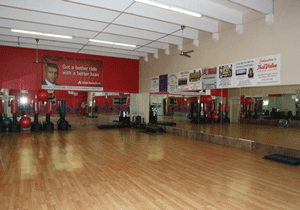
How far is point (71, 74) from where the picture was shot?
30.6 feet

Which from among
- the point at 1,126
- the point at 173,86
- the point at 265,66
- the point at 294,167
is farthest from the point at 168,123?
the point at 1,126

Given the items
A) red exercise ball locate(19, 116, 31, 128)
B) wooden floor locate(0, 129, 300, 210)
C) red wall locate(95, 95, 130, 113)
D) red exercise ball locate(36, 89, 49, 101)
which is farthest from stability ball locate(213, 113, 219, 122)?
red exercise ball locate(19, 116, 31, 128)

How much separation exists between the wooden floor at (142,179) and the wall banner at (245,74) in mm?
1908

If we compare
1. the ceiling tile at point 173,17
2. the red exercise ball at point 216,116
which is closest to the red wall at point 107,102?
the red exercise ball at point 216,116

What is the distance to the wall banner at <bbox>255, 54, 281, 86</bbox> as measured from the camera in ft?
17.0

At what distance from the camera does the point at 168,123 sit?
31.2 ft

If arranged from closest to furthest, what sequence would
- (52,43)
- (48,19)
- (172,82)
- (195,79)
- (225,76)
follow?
(48,19)
(225,76)
(195,79)
(52,43)
(172,82)

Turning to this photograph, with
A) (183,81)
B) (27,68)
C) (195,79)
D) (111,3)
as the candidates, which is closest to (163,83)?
(183,81)

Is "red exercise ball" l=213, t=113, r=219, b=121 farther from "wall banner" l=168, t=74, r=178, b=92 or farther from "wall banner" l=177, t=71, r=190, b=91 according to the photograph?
"wall banner" l=168, t=74, r=178, b=92

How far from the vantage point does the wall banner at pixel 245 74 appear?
227 inches

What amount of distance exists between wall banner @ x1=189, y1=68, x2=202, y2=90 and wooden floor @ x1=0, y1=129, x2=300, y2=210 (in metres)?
2.61

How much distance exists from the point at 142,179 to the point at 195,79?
4.90 metres

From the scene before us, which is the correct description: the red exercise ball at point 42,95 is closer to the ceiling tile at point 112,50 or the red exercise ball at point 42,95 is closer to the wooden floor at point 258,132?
the ceiling tile at point 112,50

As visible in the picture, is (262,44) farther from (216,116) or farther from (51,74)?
(51,74)
